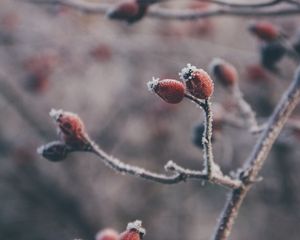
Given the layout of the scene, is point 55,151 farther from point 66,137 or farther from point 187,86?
point 187,86

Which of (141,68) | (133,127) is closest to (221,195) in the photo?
(133,127)

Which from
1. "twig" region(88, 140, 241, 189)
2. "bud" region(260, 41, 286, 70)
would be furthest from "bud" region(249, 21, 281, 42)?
"twig" region(88, 140, 241, 189)

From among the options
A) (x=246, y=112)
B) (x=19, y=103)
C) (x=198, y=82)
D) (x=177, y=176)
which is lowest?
(x=177, y=176)

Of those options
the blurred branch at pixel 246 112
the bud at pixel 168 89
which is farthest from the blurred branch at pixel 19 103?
the bud at pixel 168 89

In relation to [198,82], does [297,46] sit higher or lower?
higher

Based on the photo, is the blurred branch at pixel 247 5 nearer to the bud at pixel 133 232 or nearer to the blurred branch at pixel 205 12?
the blurred branch at pixel 205 12

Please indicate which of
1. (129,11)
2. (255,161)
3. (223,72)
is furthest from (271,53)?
(255,161)

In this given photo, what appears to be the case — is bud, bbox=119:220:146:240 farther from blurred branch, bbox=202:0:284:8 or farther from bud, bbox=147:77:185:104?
blurred branch, bbox=202:0:284:8
